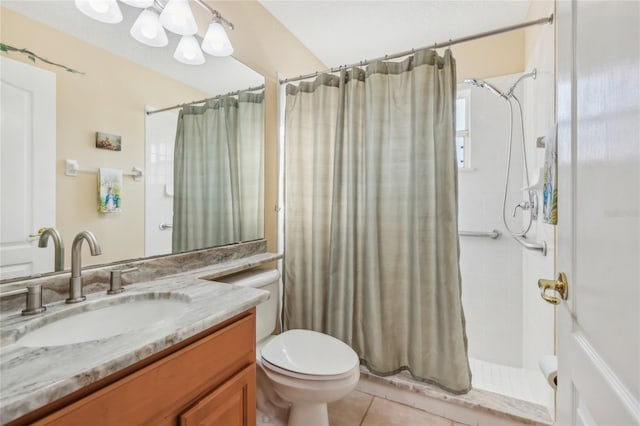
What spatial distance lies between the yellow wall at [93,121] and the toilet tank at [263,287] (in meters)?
0.51

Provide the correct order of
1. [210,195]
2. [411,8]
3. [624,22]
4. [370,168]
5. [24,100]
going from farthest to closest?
[411,8]
[370,168]
[210,195]
[24,100]
[624,22]

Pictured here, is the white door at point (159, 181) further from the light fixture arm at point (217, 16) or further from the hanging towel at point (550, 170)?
the hanging towel at point (550, 170)

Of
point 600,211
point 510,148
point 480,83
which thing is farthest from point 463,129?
point 600,211

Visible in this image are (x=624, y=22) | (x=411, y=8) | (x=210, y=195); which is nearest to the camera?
(x=624, y=22)

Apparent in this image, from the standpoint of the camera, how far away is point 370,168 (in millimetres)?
1721

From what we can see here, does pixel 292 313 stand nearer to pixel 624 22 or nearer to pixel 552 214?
pixel 552 214

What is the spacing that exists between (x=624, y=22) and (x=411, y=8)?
177 centimetres

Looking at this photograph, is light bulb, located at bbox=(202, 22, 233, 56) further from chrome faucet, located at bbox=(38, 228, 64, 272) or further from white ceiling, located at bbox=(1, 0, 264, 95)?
chrome faucet, located at bbox=(38, 228, 64, 272)

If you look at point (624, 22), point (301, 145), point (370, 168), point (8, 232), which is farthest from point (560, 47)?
point (8, 232)

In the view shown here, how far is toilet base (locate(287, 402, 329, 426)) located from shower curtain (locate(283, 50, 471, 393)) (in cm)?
50

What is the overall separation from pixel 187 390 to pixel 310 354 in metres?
0.75

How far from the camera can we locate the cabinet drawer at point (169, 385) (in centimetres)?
54

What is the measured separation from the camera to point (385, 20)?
2.00 meters

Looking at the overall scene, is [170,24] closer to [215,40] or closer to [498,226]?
[215,40]
